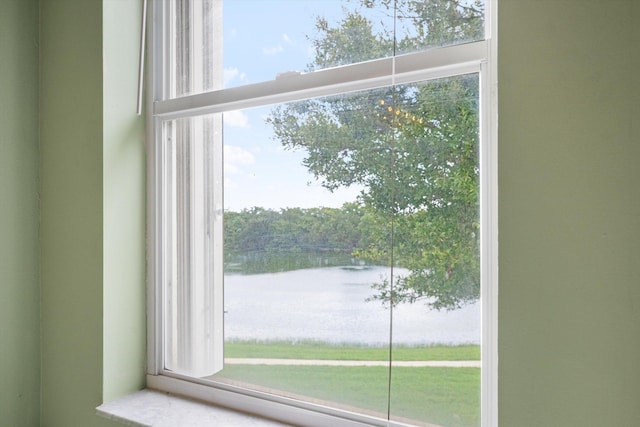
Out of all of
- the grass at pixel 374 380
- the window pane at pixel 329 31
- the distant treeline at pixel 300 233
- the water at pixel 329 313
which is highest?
the window pane at pixel 329 31

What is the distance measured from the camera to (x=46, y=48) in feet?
4.54

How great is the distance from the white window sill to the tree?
0.50 m

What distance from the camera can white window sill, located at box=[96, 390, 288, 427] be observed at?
1.12 m

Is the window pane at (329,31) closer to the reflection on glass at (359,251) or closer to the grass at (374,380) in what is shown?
the reflection on glass at (359,251)

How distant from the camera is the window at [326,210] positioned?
0.92 m

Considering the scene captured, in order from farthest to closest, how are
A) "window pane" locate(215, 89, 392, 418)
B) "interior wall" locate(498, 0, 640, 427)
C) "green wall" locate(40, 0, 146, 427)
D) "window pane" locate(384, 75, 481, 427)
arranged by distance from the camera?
1. "green wall" locate(40, 0, 146, 427)
2. "window pane" locate(215, 89, 392, 418)
3. "window pane" locate(384, 75, 481, 427)
4. "interior wall" locate(498, 0, 640, 427)

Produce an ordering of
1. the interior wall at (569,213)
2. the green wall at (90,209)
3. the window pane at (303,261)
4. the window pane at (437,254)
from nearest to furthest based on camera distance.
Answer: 1. the interior wall at (569,213)
2. the window pane at (437,254)
3. the window pane at (303,261)
4. the green wall at (90,209)

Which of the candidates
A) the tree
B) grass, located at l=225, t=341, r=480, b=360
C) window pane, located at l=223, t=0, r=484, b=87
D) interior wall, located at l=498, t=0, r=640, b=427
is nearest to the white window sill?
grass, located at l=225, t=341, r=480, b=360

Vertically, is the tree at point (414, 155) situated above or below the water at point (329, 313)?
above

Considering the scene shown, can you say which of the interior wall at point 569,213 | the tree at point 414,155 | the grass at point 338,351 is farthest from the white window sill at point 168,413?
the interior wall at point 569,213

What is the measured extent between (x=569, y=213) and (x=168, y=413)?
41.6 inches

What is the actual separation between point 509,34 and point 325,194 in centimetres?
52

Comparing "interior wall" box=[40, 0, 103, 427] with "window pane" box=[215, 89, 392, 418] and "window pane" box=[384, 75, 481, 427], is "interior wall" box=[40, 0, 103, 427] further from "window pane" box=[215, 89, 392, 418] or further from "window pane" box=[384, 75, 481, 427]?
"window pane" box=[384, 75, 481, 427]

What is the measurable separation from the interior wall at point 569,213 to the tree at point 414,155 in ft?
0.47
